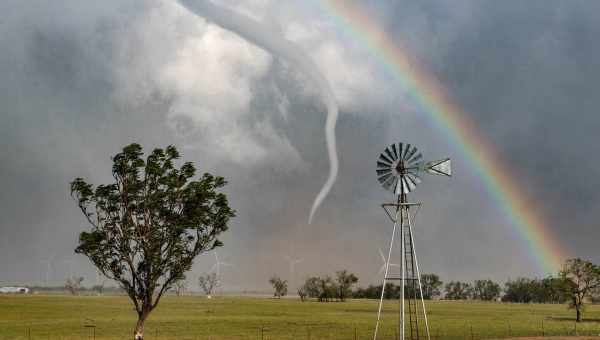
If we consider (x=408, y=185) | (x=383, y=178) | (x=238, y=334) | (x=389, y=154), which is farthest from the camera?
(x=238, y=334)

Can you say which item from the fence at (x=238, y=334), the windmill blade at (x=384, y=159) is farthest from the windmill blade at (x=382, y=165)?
the fence at (x=238, y=334)

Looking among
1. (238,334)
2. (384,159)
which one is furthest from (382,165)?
(238,334)

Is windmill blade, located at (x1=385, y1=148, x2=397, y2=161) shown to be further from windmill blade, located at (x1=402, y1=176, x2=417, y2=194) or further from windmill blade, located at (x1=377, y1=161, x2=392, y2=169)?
windmill blade, located at (x1=402, y1=176, x2=417, y2=194)

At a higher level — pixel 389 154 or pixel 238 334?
pixel 389 154

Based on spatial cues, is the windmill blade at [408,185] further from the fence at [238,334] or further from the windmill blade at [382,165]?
the fence at [238,334]

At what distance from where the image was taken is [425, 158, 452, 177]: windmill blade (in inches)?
1821

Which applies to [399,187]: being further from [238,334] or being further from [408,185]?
[238,334]

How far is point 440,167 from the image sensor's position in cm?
4666

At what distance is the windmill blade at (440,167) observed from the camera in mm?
46250

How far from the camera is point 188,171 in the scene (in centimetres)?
4700

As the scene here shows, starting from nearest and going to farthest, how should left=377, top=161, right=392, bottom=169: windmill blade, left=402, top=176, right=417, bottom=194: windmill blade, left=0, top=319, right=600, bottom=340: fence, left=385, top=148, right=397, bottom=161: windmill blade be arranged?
left=402, top=176, right=417, bottom=194: windmill blade
left=385, top=148, right=397, bottom=161: windmill blade
left=377, top=161, right=392, bottom=169: windmill blade
left=0, top=319, right=600, bottom=340: fence

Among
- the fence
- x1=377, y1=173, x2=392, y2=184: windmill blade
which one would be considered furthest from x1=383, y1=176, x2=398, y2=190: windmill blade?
the fence

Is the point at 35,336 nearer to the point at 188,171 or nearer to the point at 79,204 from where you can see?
the point at 79,204

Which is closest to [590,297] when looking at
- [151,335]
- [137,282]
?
[151,335]
